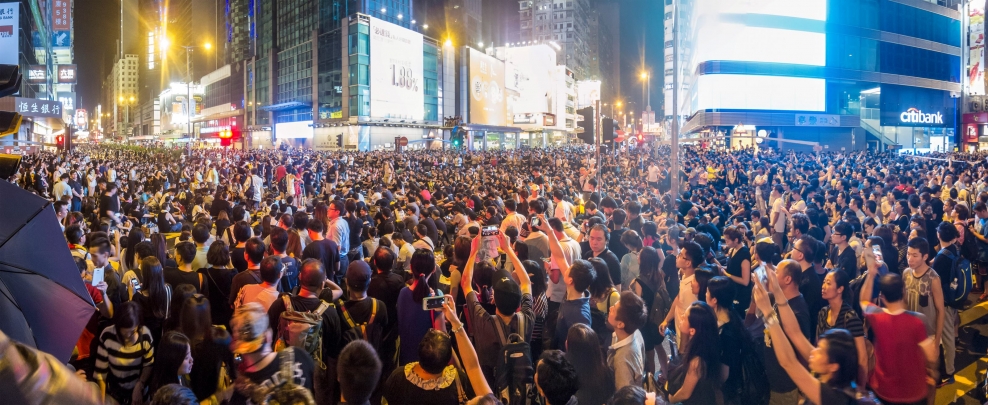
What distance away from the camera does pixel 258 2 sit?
9244 cm

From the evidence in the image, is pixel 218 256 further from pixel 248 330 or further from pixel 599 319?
pixel 599 319

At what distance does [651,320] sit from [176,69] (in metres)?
163

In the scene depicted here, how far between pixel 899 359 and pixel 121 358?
16.5ft

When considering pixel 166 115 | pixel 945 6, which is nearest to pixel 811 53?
pixel 945 6

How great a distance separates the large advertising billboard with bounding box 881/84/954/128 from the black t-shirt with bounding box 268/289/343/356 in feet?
233

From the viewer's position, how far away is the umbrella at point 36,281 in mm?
2822

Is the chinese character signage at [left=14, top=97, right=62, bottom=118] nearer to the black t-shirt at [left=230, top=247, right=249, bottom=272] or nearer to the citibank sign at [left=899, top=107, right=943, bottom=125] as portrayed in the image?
the black t-shirt at [left=230, top=247, right=249, bottom=272]

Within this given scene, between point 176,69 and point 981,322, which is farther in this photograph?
point 176,69

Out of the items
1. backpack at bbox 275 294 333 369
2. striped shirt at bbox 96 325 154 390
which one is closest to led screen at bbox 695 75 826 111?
backpack at bbox 275 294 333 369

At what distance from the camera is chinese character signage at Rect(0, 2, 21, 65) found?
116ft

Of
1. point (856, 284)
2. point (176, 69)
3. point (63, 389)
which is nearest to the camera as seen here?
point (63, 389)

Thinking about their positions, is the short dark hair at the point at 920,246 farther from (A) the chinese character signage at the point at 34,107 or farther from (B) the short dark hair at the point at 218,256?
(A) the chinese character signage at the point at 34,107

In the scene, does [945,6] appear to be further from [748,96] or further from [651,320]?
[651,320]

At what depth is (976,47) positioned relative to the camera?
63406 millimetres
